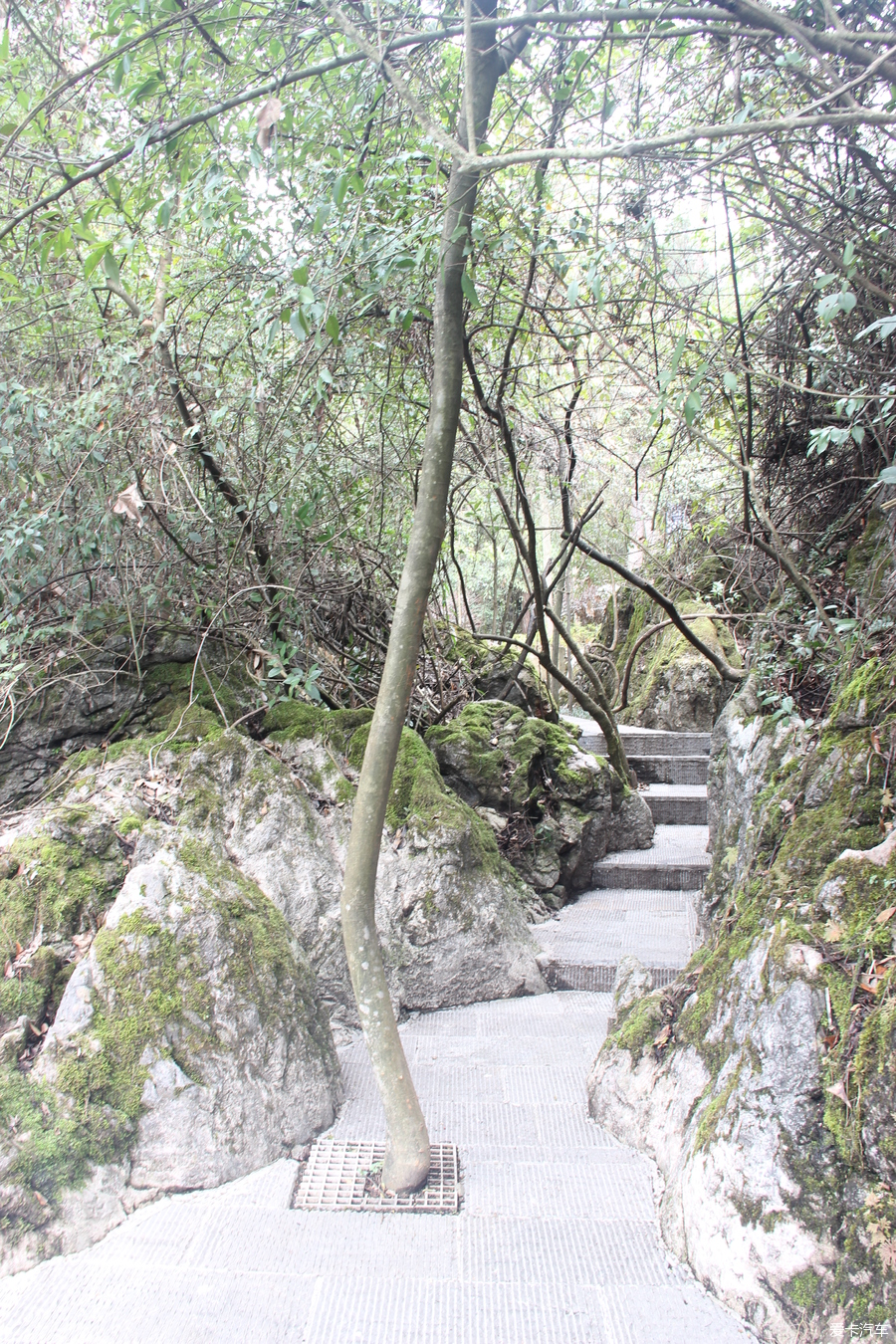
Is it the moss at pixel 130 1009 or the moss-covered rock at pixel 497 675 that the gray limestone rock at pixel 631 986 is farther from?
the moss-covered rock at pixel 497 675

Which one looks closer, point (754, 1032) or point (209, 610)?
point (754, 1032)

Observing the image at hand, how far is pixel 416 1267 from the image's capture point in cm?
222

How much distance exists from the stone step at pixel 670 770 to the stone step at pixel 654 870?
225 cm

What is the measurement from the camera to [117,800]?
11.5 feet

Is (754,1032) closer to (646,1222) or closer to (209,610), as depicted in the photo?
(646,1222)

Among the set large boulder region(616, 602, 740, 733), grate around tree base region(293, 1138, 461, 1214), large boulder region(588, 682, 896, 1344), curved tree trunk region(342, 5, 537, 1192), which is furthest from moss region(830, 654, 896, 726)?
large boulder region(616, 602, 740, 733)

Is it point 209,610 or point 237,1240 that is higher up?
point 209,610

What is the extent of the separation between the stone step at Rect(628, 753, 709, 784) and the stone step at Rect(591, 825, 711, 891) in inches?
88.5

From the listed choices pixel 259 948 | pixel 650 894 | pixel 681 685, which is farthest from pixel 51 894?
pixel 681 685

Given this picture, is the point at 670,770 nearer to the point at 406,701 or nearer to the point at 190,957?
the point at 406,701

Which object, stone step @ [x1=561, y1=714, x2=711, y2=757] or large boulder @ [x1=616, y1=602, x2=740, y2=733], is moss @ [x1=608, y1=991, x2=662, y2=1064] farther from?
large boulder @ [x1=616, y1=602, x2=740, y2=733]

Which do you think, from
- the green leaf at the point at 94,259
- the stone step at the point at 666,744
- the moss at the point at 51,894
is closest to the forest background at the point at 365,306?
the green leaf at the point at 94,259

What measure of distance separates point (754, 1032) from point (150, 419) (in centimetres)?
349

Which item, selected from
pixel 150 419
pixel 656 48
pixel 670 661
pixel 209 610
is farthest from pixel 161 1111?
pixel 670 661
